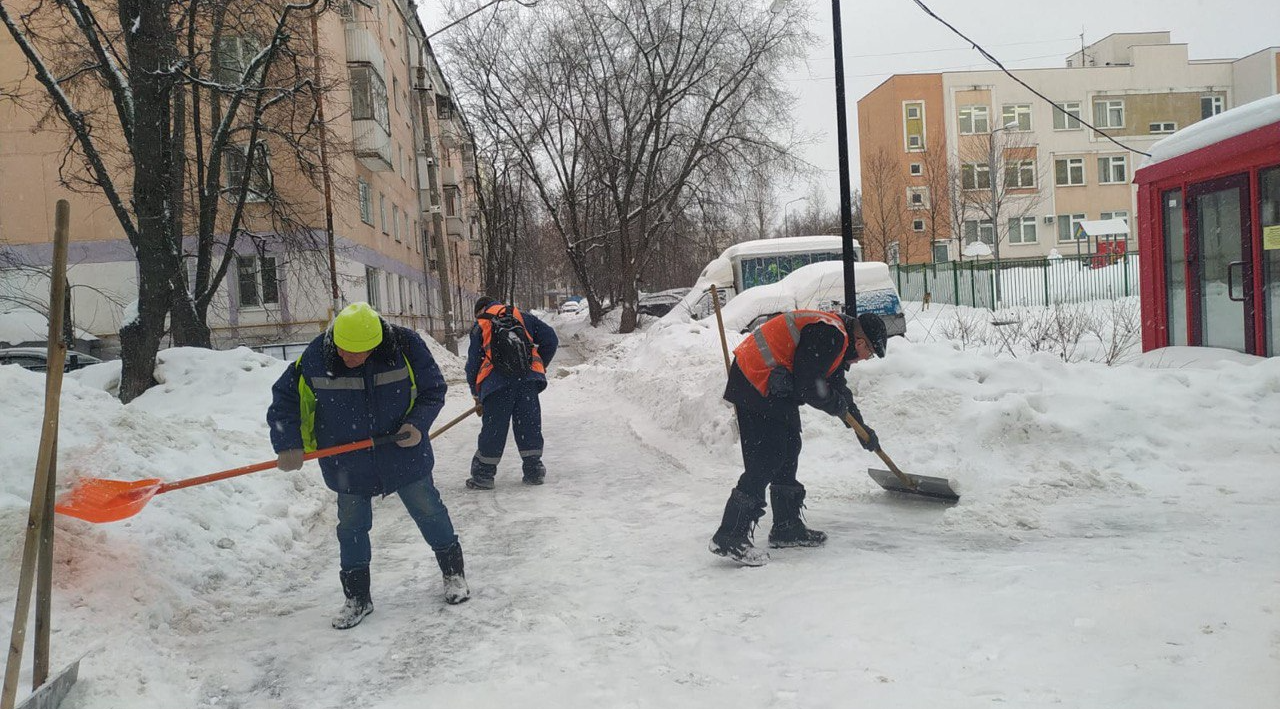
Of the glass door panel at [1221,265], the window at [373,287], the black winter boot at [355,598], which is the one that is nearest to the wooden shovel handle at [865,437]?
the black winter boot at [355,598]


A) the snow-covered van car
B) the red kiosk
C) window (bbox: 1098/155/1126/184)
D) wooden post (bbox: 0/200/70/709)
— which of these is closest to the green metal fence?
the snow-covered van car

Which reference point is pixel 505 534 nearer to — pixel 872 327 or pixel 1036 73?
pixel 872 327

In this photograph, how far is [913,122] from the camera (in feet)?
155

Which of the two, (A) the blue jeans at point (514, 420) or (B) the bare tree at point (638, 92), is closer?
(A) the blue jeans at point (514, 420)

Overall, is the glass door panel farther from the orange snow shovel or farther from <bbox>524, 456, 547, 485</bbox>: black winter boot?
the orange snow shovel

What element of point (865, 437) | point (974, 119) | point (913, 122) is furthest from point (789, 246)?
point (974, 119)

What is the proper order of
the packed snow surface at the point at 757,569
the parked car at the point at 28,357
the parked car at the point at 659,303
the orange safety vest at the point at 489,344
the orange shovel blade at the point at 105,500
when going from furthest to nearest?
1. the parked car at the point at 659,303
2. the parked car at the point at 28,357
3. the orange safety vest at the point at 489,344
4. the orange shovel blade at the point at 105,500
5. the packed snow surface at the point at 757,569

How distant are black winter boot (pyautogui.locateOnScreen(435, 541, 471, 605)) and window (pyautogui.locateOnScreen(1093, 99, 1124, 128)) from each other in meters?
49.5

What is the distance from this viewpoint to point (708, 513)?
6074 millimetres

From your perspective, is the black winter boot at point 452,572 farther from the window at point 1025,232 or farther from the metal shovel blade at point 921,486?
the window at point 1025,232

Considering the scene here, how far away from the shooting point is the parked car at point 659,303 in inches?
1252

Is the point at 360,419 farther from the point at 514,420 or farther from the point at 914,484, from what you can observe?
the point at 914,484

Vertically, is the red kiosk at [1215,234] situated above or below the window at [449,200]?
below

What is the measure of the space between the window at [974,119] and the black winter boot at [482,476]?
149 ft
